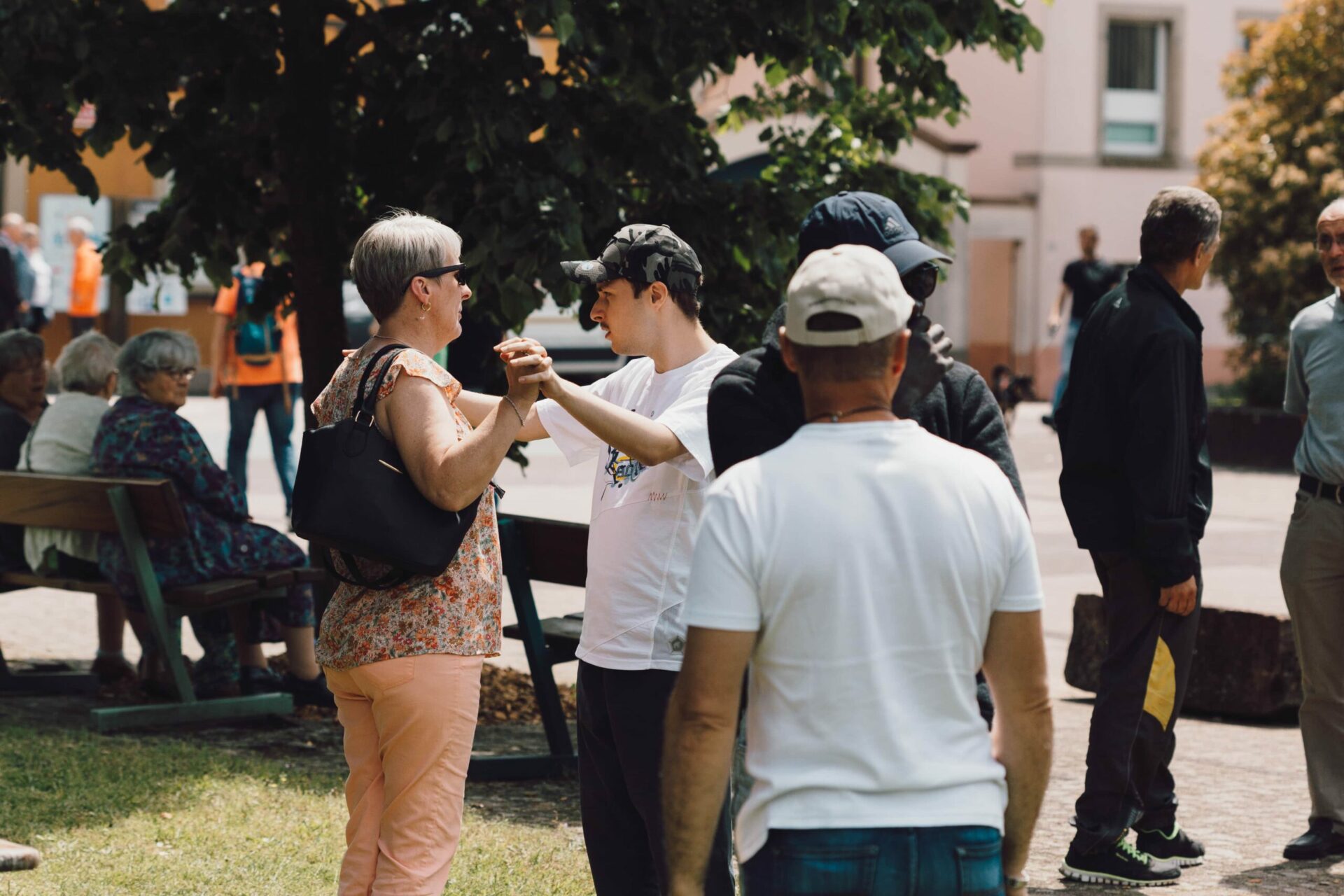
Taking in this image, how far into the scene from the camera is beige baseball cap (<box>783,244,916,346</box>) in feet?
8.68

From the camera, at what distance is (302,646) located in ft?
Result: 24.9

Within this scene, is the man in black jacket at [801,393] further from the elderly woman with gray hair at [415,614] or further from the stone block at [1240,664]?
the stone block at [1240,664]

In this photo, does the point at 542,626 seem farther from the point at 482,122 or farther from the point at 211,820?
the point at 482,122

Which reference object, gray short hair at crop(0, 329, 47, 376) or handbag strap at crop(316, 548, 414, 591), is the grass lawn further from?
gray short hair at crop(0, 329, 47, 376)

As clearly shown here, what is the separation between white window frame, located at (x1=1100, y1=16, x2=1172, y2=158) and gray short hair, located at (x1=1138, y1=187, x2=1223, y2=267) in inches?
1078

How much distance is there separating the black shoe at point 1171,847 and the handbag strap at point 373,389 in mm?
2771

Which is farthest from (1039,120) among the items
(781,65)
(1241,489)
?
Answer: (781,65)

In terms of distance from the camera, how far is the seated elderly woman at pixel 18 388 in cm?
831

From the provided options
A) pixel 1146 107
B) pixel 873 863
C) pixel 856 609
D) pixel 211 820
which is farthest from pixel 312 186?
pixel 1146 107

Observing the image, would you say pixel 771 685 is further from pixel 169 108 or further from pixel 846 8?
pixel 169 108

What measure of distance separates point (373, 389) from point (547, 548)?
2.73 meters

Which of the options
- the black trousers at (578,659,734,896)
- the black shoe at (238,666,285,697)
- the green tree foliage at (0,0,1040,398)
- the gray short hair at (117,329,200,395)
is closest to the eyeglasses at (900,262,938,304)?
the black trousers at (578,659,734,896)

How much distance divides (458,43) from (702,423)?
358 centimetres

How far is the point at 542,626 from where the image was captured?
6.81 m
